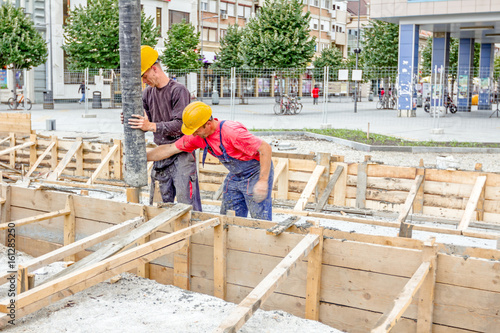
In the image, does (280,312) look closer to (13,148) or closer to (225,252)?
(225,252)

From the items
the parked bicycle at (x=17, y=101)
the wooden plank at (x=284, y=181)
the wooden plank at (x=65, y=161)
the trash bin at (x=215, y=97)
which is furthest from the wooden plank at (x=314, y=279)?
the trash bin at (x=215, y=97)

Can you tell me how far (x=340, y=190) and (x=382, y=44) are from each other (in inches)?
1433

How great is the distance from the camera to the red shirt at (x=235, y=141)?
512 cm

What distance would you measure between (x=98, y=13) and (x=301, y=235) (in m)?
32.3

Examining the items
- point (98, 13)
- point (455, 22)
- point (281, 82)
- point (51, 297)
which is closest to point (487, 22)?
point (455, 22)

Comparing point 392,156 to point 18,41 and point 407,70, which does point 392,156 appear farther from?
point 18,41

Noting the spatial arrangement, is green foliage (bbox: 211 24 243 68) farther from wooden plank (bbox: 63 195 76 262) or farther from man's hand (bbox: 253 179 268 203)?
man's hand (bbox: 253 179 268 203)

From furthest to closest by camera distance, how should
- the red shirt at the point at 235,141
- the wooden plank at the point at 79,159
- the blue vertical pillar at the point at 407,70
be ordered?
the blue vertical pillar at the point at 407,70
the wooden plank at the point at 79,159
the red shirt at the point at 235,141

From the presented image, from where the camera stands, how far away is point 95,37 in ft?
107

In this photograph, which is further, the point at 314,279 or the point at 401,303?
the point at 314,279

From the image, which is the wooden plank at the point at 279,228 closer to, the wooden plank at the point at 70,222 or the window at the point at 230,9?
the wooden plank at the point at 70,222

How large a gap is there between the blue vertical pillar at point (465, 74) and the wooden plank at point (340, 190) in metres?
27.8

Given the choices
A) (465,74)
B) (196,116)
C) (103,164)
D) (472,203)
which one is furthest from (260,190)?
(465,74)

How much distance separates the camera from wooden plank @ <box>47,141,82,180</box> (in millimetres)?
9781
